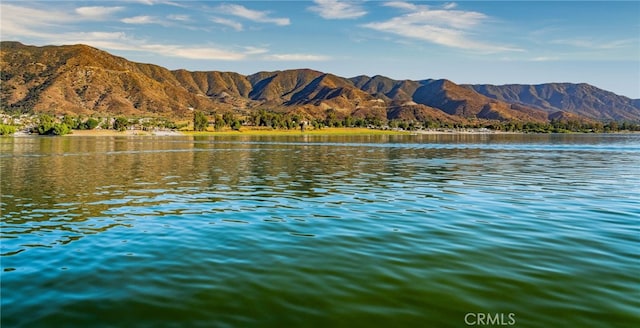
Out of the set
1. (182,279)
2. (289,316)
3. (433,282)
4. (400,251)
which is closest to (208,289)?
(182,279)

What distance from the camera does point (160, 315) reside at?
12500 millimetres

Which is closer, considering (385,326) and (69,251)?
(385,326)

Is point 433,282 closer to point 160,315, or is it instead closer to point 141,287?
point 160,315

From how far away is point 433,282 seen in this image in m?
15.4

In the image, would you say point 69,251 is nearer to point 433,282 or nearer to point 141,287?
point 141,287

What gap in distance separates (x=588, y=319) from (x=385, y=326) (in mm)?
5477

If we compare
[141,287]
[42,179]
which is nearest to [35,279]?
[141,287]

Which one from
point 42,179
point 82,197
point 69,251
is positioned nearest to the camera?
point 69,251

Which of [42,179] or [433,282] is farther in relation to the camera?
[42,179]

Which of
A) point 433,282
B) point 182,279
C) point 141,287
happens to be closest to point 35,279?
point 141,287

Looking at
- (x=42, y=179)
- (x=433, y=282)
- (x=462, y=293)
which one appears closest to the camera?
(x=462, y=293)

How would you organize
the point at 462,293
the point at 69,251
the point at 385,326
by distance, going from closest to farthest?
the point at 385,326
the point at 462,293
the point at 69,251

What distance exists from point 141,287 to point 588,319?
1311cm

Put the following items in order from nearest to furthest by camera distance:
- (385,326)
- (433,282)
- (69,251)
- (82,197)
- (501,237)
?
1. (385,326)
2. (433,282)
3. (69,251)
4. (501,237)
5. (82,197)
